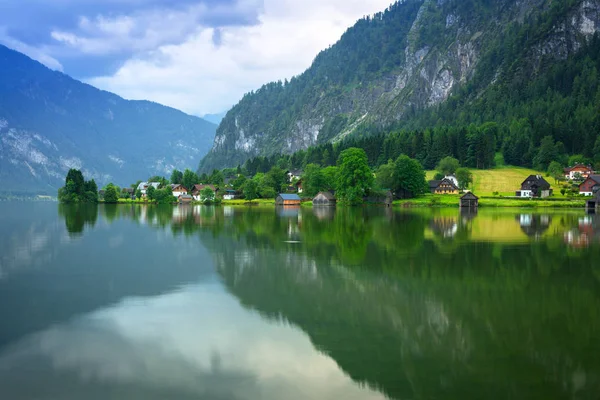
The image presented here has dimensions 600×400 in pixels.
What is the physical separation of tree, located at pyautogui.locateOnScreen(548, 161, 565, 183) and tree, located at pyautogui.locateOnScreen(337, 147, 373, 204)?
5097 cm

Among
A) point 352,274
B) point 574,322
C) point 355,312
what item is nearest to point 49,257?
point 352,274

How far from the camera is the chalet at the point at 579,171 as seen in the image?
125312 mm

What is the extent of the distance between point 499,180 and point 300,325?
125m

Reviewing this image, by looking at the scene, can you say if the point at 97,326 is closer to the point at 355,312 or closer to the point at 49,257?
the point at 355,312

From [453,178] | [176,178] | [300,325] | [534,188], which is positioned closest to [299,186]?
[453,178]

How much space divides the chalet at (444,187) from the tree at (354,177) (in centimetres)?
2272

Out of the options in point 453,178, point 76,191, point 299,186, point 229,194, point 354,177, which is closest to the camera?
point 354,177

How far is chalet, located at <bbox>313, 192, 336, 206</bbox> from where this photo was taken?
12606 centimetres

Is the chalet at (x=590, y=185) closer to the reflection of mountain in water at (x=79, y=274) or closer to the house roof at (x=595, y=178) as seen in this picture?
the house roof at (x=595, y=178)

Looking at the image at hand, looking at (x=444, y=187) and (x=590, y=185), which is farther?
(x=444, y=187)

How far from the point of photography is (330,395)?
11.2 meters

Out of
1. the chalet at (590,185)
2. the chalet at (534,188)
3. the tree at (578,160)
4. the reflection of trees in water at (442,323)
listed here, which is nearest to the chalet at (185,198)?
the chalet at (534,188)

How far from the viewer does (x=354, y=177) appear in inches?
4397

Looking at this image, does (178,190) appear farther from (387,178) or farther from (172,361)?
(172,361)
